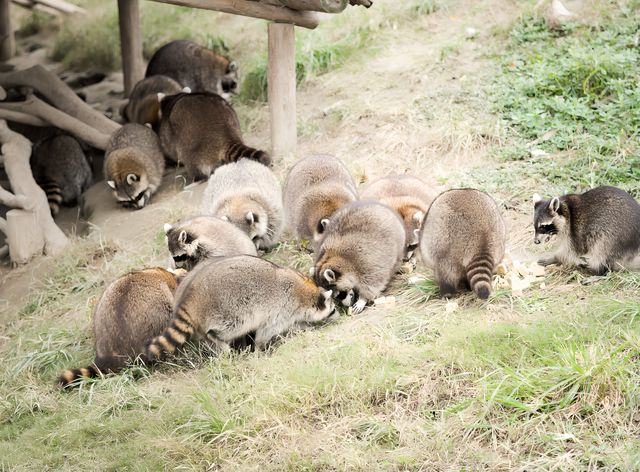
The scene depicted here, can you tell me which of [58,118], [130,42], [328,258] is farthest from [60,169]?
[328,258]

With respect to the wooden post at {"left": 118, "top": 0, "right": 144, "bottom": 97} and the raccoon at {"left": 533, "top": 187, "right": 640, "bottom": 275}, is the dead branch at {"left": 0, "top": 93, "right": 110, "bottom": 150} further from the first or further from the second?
the raccoon at {"left": 533, "top": 187, "right": 640, "bottom": 275}

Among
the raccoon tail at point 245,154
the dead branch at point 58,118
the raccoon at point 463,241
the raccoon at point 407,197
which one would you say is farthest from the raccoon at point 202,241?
the dead branch at point 58,118

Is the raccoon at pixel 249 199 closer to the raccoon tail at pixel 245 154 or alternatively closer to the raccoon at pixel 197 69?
the raccoon tail at pixel 245 154

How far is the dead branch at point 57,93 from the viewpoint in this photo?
34.0ft

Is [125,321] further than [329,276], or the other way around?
[329,276]

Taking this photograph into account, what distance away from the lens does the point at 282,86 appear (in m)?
8.66

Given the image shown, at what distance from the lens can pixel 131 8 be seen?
429 inches

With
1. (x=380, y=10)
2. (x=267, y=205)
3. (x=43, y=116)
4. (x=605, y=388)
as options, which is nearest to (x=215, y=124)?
(x=267, y=205)

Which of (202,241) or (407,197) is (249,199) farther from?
(407,197)

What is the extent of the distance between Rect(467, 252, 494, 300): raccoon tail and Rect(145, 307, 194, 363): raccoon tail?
1893 mm

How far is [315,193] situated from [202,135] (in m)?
2.23

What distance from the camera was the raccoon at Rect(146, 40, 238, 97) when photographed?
35.8 feet

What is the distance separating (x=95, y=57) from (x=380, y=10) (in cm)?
447

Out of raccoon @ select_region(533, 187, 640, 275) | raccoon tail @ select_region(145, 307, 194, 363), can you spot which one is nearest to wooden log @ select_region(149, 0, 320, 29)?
raccoon @ select_region(533, 187, 640, 275)
